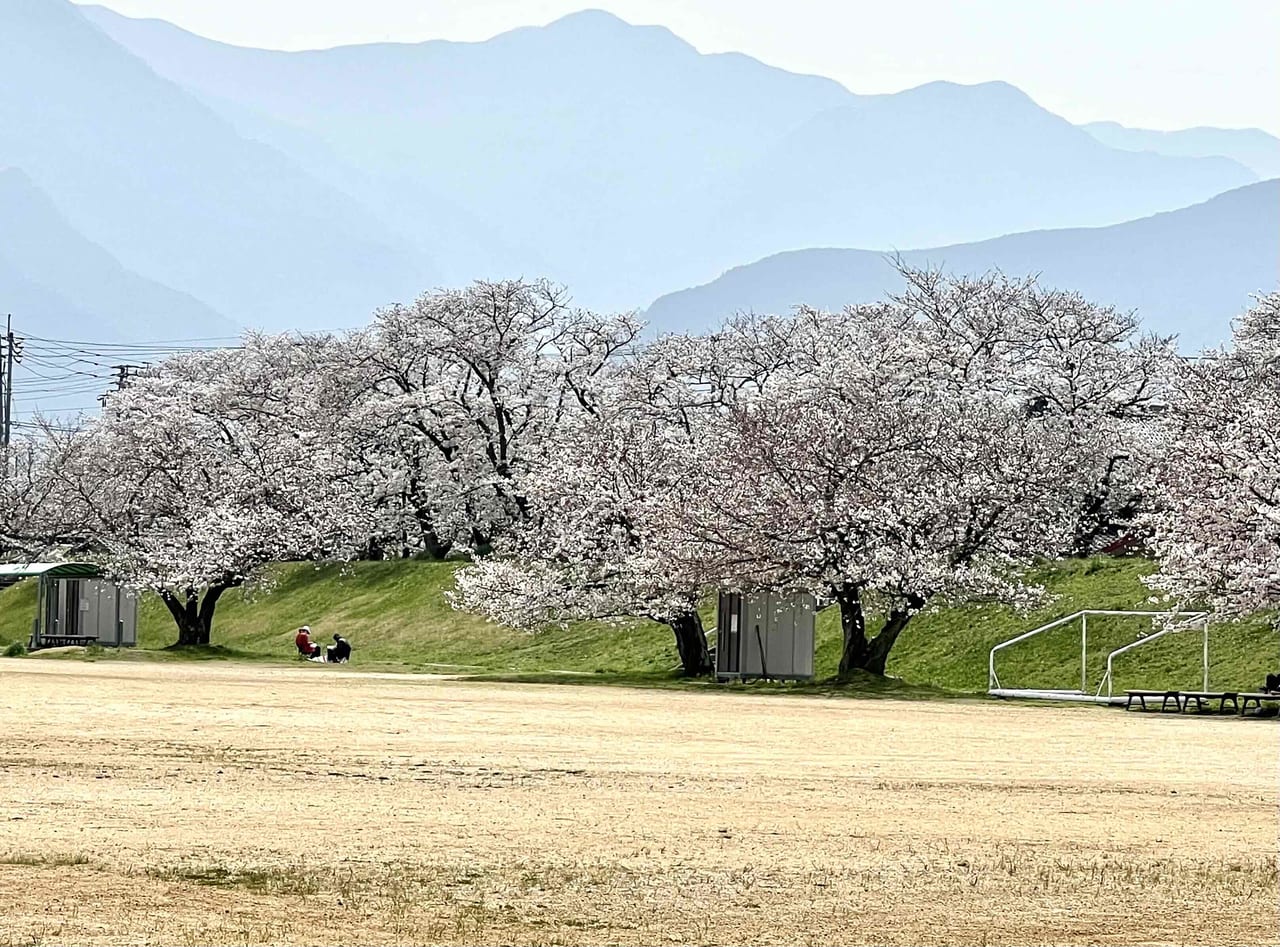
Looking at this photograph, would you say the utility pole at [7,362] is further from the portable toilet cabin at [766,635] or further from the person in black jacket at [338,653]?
the portable toilet cabin at [766,635]

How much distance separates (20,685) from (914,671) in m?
22.3

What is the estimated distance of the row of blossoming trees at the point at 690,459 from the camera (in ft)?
133

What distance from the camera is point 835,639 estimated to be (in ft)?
171

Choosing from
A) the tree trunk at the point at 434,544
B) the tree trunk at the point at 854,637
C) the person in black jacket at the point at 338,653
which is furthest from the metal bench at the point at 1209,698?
the tree trunk at the point at 434,544

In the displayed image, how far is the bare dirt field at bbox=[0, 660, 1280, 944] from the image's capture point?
11148mm

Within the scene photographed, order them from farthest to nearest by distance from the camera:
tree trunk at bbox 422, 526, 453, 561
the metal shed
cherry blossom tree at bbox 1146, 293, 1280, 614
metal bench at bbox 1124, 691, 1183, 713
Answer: tree trunk at bbox 422, 526, 453, 561, the metal shed, cherry blossom tree at bbox 1146, 293, 1280, 614, metal bench at bbox 1124, 691, 1183, 713

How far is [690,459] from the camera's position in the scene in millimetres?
47125

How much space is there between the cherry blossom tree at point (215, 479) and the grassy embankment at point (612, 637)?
255 centimetres

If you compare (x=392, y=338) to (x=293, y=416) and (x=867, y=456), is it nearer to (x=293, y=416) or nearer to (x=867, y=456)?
(x=293, y=416)

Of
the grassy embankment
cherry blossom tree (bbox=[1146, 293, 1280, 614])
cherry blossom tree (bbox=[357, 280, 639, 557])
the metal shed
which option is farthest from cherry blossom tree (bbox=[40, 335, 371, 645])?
cherry blossom tree (bbox=[1146, 293, 1280, 614])

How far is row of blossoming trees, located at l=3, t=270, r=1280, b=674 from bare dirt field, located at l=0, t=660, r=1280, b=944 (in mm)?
12561

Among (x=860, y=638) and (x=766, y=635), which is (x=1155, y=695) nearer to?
(x=860, y=638)

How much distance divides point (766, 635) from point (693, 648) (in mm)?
3568

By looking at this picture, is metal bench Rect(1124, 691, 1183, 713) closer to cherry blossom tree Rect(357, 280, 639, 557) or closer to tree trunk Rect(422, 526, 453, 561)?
cherry blossom tree Rect(357, 280, 639, 557)
